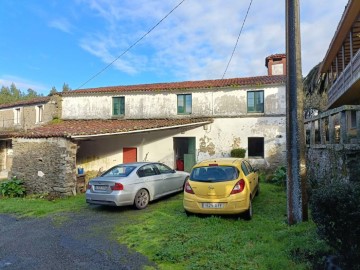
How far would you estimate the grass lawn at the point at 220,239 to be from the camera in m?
4.84

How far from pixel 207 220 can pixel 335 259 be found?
348cm

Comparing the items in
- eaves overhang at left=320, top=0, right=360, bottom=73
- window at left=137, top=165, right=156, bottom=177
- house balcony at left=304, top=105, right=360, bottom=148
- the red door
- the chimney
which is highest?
the chimney

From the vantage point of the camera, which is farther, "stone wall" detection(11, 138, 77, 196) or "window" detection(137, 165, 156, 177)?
"stone wall" detection(11, 138, 77, 196)

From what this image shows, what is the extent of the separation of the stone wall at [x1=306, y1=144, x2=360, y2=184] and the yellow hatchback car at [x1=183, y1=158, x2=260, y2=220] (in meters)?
2.34

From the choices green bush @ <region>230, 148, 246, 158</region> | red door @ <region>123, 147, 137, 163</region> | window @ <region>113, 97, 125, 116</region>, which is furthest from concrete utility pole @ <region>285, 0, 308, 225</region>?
window @ <region>113, 97, 125, 116</region>

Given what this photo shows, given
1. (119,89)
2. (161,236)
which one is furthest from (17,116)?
(161,236)

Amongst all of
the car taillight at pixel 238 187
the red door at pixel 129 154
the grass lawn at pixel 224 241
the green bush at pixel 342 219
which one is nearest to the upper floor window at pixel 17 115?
the red door at pixel 129 154

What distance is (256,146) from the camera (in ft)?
58.3

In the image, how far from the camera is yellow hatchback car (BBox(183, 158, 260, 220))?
23.7 ft

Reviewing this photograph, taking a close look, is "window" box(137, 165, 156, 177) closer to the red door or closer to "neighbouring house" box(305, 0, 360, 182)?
"neighbouring house" box(305, 0, 360, 182)

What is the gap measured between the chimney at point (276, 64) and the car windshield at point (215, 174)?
18.0m

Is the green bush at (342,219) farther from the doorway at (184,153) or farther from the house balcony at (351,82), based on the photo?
the doorway at (184,153)

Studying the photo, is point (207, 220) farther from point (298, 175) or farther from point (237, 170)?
point (298, 175)

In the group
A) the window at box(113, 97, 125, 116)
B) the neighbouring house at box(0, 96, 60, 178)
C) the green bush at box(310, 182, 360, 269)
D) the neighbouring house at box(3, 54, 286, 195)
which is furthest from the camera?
the neighbouring house at box(0, 96, 60, 178)
